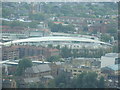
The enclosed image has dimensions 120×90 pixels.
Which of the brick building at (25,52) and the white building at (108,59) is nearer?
the white building at (108,59)

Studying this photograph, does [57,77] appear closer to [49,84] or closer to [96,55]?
[49,84]

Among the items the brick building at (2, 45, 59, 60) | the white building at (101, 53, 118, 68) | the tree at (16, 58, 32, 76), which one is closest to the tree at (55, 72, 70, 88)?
the tree at (16, 58, 32, 76)

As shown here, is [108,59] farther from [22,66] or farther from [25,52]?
[25,52]

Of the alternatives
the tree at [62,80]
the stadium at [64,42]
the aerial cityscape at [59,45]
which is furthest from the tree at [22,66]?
the stadium at [64,42]

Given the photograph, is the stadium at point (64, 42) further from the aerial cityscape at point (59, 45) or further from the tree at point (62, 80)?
the tree at point (62, 80)

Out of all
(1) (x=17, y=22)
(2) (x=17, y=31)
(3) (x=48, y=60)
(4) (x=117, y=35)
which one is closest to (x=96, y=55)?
(3) (x=48, y=60)

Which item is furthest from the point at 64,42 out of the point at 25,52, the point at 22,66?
the point at 22,66

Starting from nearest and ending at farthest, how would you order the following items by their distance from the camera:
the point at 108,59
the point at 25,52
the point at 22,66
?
the point at 22,66, the point at 108,59, the point at 25,52

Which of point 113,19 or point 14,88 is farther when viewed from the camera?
point 113,19
